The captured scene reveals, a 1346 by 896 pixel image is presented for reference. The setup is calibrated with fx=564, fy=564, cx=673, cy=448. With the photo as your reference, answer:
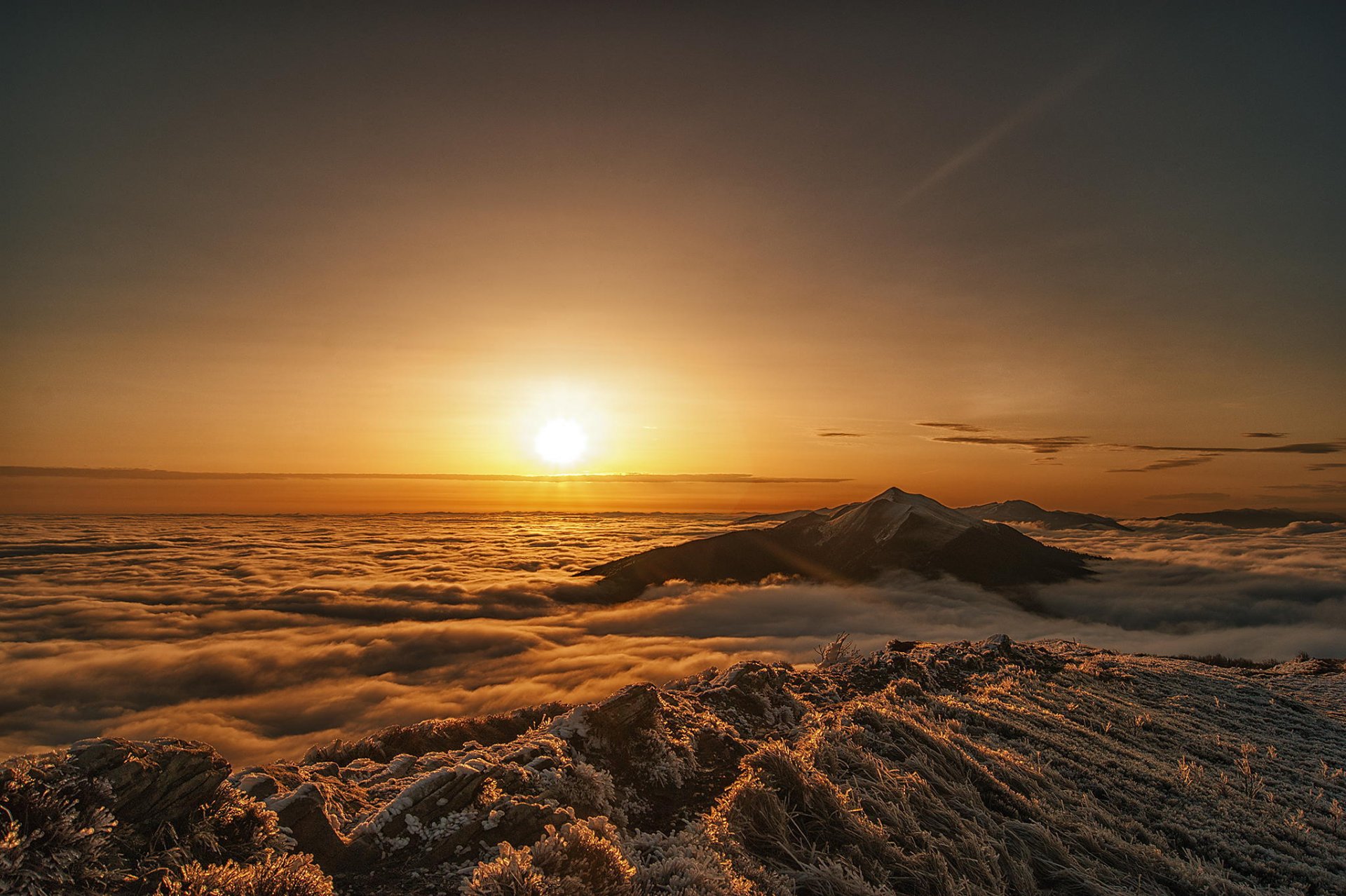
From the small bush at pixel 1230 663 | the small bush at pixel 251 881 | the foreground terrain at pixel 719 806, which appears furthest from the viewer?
the small bush at pixel 1230 663

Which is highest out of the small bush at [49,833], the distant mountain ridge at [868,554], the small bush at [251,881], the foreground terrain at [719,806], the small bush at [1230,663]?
the small bush at [49,833]

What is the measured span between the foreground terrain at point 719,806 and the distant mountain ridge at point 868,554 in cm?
8192

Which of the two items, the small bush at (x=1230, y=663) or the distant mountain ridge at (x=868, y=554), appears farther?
the distant mountain ridge at (x=868, y=554)

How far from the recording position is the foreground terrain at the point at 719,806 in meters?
3.83

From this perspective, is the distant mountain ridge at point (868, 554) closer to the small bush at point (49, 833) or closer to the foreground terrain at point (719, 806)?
the foreground terrain at point (719, 806)

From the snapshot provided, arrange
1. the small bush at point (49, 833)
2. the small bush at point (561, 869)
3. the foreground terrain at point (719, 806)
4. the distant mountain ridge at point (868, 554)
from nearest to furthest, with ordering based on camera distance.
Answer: the small bush at point (49, 833) < the small bush at point (561, 869) < the foreground terrain at point (719, 806) < the distant mountain ridge at point (868, 554)

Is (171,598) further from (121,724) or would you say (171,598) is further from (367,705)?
(367,705)

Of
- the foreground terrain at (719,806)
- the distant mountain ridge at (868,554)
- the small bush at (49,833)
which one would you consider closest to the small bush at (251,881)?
the foreground terrain at (719,806)

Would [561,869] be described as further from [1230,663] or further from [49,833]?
[1230,663]

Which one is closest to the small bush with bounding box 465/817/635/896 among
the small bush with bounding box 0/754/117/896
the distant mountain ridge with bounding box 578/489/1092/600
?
the small bush with bounding box 0/754/117/896

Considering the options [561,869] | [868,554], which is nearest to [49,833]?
[561,869]

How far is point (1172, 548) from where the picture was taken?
389ft

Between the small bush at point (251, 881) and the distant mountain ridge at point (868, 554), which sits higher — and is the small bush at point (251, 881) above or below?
above

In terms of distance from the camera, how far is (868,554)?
91938 millimetres
